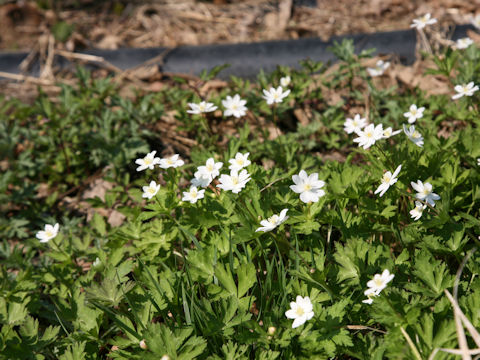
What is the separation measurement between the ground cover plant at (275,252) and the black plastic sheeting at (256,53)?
0.79m

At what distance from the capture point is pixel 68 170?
3.61 meters

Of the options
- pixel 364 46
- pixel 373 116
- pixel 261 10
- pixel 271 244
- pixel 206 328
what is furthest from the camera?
pixel 261 10

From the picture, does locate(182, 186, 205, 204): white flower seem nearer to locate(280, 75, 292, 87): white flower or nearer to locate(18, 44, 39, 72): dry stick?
locate(280, 75, 292, 87): white flower

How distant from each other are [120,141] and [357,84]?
6.90 ft

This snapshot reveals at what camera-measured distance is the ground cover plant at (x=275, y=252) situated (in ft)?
5.79

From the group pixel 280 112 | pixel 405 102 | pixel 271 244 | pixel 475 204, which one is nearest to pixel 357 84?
pixel 405 102

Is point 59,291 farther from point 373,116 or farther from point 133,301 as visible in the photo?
point 373,116

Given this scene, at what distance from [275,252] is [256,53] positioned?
8.83ft

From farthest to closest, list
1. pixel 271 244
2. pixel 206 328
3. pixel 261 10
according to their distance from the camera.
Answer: pixel 261 10
pixel 271 244
pixel 206 328

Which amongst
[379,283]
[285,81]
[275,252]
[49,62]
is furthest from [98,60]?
[379,283]

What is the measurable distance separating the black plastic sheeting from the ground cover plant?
794 millimetres

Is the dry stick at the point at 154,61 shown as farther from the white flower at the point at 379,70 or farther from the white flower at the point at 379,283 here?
the white flower at the point at 379,283

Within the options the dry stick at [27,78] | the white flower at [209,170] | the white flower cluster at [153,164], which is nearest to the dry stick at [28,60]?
the dry stick at [27,78]

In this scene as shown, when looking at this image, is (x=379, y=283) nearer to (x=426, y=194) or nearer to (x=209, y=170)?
(x=426, y=194)
